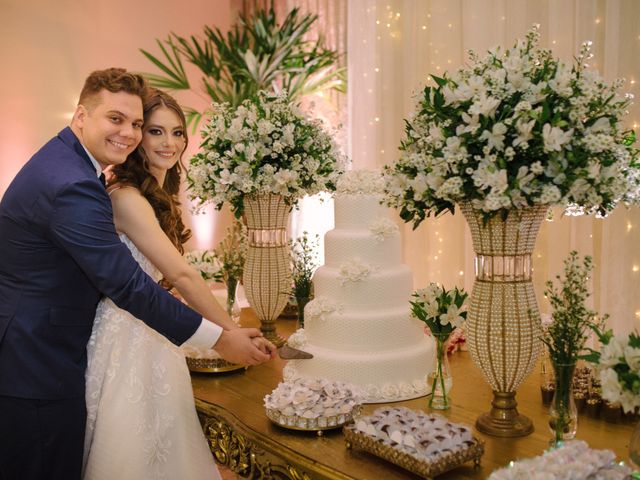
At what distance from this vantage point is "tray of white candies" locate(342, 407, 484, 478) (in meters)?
1.83

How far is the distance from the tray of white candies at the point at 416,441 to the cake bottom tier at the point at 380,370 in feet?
1.54

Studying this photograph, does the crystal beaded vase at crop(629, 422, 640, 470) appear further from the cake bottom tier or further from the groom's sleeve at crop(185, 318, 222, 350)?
the groom's sleeve at crop(185, 318, 222, 350)

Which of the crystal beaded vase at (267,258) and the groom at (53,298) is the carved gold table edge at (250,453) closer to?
the groom at (53,298)

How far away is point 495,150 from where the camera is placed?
1.98m

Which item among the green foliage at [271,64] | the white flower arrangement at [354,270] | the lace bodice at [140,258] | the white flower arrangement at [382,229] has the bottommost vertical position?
the white flower arrangement at [354,270]

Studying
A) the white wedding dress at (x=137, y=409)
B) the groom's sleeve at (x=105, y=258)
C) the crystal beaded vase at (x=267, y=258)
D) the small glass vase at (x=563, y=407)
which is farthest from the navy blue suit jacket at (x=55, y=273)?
the small glass vase at (x=563, y=407)

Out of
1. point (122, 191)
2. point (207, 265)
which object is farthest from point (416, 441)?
point (207, 265)

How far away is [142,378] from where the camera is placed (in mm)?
2402

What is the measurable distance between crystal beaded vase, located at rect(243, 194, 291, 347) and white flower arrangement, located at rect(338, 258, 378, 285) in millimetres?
697

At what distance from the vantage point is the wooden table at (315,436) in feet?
6.48

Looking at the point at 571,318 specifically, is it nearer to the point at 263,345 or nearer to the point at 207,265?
the point at 263,345

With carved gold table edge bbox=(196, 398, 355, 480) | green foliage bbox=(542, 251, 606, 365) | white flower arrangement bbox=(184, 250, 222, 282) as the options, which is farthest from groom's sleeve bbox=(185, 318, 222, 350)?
green foliage bbox=(542, 251, 606, 365)

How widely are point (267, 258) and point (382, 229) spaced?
79cm

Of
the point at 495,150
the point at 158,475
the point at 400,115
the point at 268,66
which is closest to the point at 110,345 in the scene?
the point at 158,475
